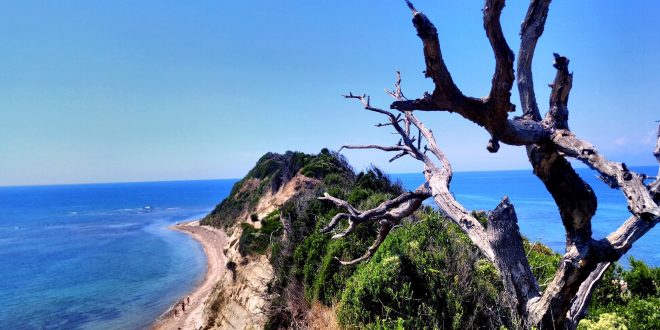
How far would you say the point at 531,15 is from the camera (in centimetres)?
403

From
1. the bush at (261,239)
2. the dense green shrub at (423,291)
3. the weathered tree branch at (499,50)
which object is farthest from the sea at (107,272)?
the weathered tree branch at (499,50)

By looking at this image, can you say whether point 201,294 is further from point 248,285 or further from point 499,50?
point 499,50

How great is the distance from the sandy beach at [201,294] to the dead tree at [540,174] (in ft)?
51.4

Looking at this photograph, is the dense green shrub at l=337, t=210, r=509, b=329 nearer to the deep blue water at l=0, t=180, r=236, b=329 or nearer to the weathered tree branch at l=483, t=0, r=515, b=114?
the weathered tree branch at l=483, t=0, r=515, b=114

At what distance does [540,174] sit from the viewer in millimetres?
4598

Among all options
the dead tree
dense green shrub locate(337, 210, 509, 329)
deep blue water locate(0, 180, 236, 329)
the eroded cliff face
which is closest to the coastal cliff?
the eroded cliff face

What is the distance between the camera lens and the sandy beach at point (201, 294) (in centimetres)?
1958

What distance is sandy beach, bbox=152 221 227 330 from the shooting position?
19.6m

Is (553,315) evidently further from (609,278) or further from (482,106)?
(609,278)

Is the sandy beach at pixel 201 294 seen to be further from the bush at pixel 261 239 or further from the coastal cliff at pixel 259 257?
the bush at pixel 261 239

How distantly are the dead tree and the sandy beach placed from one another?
15671 mm

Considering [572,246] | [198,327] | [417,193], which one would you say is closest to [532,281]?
[572,246]

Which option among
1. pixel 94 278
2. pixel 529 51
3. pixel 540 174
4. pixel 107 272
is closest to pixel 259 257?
pixel 540 174

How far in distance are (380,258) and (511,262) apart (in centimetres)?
307
